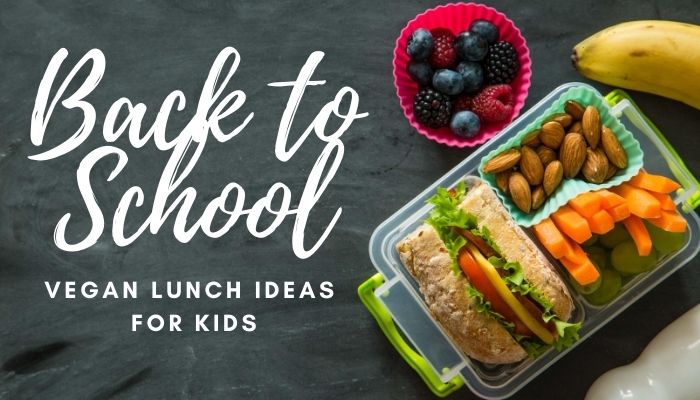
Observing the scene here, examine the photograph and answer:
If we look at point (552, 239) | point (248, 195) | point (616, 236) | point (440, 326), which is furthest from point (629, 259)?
point (248, 195)

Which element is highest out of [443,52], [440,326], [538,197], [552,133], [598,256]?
[443,52]

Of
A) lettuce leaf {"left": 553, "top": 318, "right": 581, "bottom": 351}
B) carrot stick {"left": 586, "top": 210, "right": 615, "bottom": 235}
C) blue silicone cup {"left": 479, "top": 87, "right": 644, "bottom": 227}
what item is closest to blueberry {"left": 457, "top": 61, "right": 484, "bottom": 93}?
blue silicone cup {"left": 479, "top": 87, "right": 644, "bottom": 227}

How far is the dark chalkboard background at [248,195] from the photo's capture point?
1.66m

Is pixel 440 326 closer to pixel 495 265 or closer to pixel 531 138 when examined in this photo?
pixel 495 265

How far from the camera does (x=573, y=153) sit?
A: 1490 mm

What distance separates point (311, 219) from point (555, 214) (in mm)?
486

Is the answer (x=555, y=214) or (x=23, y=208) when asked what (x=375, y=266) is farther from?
(x=23, y=208)

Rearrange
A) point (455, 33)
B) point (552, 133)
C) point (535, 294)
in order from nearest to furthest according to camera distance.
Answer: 1. point (535, 294)
2. point (552, 133)
3. point (455, 33)

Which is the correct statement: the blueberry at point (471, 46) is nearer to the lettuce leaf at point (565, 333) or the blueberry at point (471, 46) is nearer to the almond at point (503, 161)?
the almond at point (503, 161)

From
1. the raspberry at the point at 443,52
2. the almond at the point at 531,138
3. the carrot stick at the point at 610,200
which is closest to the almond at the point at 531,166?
the almond at the point at 531,138

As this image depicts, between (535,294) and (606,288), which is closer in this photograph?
(535,294)

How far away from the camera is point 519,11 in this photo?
1.67m

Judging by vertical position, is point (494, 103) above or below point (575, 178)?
above

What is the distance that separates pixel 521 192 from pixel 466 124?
0.55 ft
